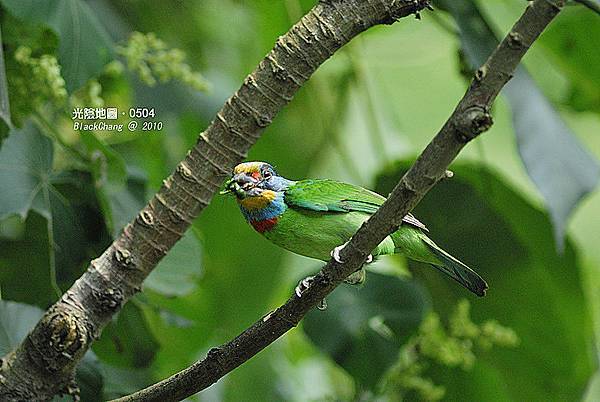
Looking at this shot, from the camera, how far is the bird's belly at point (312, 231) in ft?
1.76

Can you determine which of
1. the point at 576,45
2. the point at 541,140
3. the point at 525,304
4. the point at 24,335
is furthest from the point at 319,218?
the point at 576,45

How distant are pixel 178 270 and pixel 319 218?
14.7 inches

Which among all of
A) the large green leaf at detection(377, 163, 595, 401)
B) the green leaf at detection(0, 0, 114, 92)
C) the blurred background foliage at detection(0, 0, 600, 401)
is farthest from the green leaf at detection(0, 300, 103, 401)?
the large green leaf at detection(377, 163, 595, 401)

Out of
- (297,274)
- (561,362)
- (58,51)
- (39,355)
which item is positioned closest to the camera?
(39,355)

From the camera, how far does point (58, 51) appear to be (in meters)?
0.82

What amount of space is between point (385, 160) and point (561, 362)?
1.18 ft

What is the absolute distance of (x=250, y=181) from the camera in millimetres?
513

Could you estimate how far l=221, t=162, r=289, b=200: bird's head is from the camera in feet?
1.66

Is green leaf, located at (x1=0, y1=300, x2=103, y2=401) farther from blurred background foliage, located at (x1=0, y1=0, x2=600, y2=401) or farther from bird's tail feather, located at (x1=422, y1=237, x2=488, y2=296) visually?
bird's tail feather, located at (x1=422, y1=237, x2=488, y2=296)

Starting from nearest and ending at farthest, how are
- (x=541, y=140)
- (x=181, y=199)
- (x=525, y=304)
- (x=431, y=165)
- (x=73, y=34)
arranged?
(x=431, y=165) → (x=181, y=199) → (x=73, y=34) → (x=541, y=140) → (x=525, y=304)

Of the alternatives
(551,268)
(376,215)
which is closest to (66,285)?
(376,215)

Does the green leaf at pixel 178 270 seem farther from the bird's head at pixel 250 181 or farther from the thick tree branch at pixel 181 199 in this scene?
the bird's head at pixel 250 181

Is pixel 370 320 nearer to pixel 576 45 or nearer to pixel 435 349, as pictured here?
pixel 435 349

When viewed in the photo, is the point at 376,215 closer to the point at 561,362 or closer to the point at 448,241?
the point at 448,241
